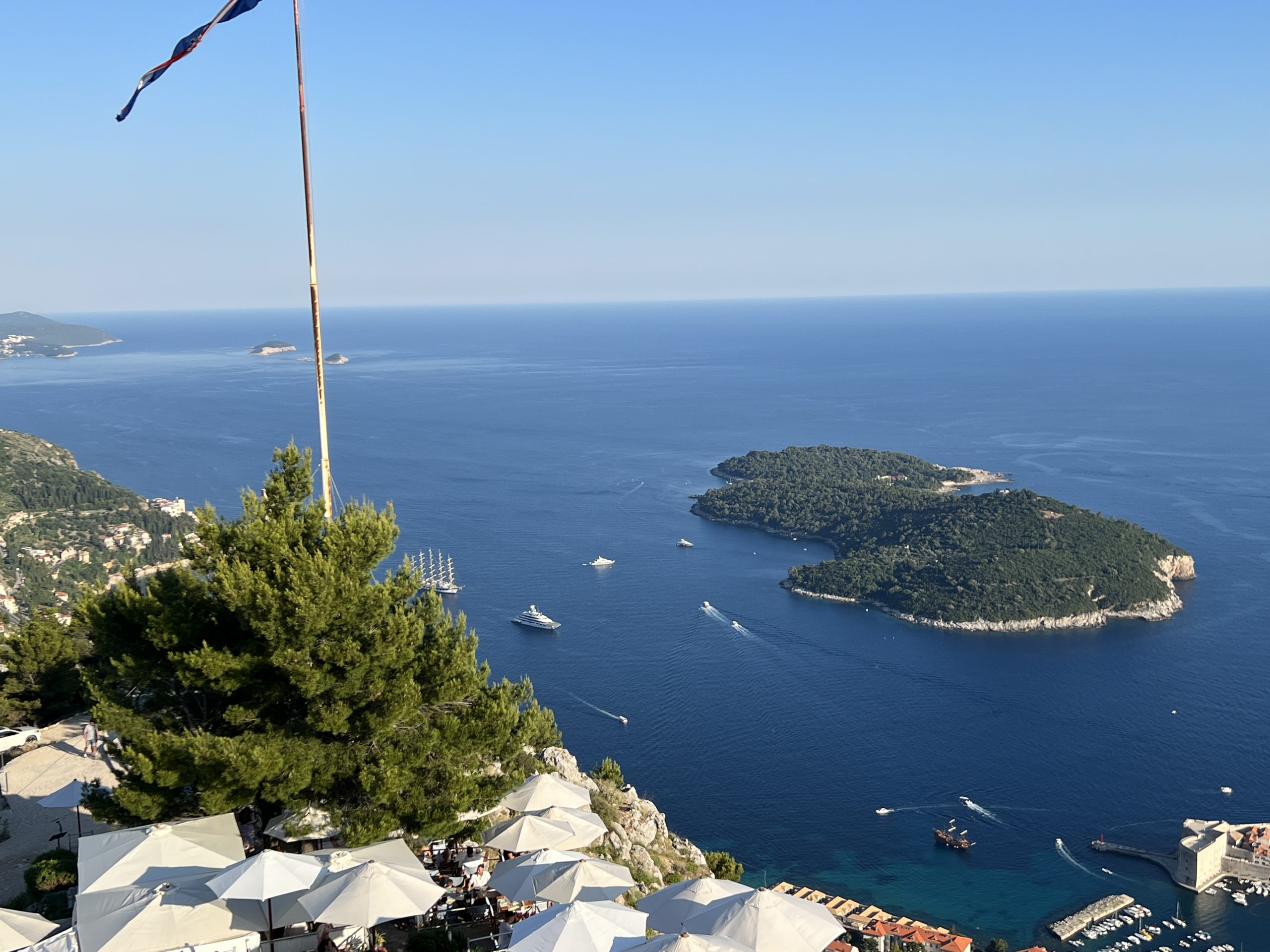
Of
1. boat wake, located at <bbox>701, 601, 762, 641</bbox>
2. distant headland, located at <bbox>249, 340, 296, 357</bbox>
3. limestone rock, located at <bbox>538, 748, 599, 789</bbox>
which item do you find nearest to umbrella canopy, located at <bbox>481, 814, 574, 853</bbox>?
limestone rock, located at <bbox>538, 748, 599, 789</bbox>

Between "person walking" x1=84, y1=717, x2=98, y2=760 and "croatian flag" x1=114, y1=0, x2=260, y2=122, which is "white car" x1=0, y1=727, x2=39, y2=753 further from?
"croatian flag" x1=114, y1=0, x2=260, y2=122

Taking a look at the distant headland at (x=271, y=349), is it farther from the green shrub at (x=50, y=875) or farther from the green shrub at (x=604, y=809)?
the green shrub at (x=50, y=875)

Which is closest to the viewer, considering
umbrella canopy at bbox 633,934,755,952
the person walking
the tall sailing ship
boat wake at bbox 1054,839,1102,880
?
umbrella canopy at bbox 633,934,755,952

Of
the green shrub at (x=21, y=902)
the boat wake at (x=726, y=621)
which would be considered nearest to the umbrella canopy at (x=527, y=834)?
Answer: the green shrub at (x=21, y=902)

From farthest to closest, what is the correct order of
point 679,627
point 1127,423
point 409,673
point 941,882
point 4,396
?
point 4,396 → point 1127,423 → point 679,627 → point 941,882 → point 409,673

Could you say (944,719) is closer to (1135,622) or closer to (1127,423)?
(1135,622)

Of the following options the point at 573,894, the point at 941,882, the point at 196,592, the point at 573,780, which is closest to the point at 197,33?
the point at 196,592

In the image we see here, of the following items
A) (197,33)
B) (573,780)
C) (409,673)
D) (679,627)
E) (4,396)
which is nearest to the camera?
(197,33)

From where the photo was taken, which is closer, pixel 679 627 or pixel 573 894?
pixel 573 894
